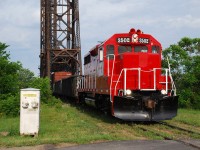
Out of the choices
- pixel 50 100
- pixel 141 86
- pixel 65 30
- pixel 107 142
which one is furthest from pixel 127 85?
pixel 65 30

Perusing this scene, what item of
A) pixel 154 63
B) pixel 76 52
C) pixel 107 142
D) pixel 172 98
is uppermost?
pixel 76 52

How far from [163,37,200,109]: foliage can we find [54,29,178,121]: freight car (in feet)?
22.8

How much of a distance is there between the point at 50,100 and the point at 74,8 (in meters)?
16.4

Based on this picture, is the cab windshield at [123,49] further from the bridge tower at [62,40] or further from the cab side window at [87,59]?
the bridge tower at [62,40]

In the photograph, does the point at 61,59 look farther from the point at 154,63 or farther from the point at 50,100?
the point at 154,63

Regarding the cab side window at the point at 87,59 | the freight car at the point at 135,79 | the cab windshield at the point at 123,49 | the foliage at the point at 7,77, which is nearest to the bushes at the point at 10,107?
the foliage at the point at 7,77

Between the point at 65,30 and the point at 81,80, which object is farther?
the point at 65,30

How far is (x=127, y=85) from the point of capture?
12.6 m

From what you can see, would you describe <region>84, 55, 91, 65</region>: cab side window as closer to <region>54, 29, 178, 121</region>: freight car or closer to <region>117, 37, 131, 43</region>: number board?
<region>54, 29, 178, 121</region>: freight car

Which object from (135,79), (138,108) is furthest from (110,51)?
(138,108)

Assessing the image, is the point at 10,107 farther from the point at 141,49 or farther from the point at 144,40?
the point at 144,40

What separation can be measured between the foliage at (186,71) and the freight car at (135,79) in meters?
6.95

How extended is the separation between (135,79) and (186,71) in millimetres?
9776

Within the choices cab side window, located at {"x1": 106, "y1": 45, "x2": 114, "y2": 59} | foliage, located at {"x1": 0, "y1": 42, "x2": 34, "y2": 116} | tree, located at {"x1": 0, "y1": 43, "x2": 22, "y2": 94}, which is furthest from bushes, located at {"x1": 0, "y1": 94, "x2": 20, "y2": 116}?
cab side window, located at {"x1": 106, "y1": 45, "x2": 114, "y2": 59}
